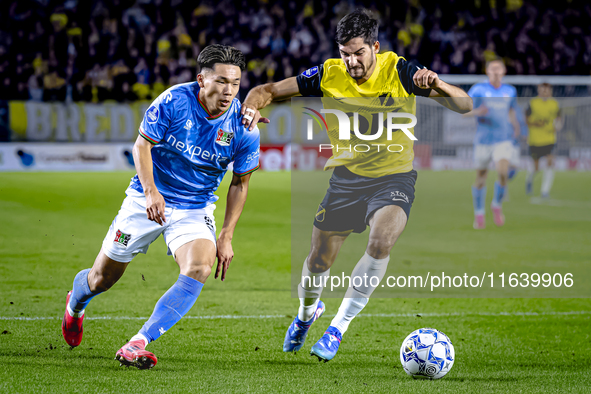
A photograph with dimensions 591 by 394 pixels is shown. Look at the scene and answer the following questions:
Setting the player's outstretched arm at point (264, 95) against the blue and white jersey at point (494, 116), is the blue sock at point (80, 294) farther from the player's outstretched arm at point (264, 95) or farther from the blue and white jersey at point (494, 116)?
the blue and white jersey at point (494, 116)

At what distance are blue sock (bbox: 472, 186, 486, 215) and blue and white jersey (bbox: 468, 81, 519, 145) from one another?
2.42 ft

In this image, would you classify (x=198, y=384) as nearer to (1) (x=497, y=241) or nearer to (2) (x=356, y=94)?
(2) (x=356, y=94)

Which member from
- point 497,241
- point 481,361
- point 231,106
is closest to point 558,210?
point 497,241

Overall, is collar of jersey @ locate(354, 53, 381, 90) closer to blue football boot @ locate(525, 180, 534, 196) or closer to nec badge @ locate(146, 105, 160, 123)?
nec badge @ locate(146, 105, 160, 123)

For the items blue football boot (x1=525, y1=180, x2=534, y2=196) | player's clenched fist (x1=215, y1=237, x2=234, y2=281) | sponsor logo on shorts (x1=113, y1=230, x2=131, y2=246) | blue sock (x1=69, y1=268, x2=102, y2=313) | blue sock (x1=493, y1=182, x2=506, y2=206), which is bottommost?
blue football boot (x1=525, y1=180, x2=534, y2=196)

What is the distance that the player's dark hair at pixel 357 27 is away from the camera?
420cm

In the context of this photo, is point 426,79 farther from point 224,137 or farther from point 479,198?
point 479,198

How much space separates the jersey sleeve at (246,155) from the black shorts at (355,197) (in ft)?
2.10

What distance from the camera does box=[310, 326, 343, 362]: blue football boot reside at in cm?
417

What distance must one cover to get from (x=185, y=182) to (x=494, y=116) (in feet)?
22.3

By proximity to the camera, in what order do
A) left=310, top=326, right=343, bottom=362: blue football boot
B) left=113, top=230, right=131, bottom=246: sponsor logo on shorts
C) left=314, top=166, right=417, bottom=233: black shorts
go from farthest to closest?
left=314, top=166, right=417, bottom=233: black shorts → left=310, top=326, right=343, bottom=362: blue football boot → left=113, top=230, right=131, bottom=246: sponsor logo on shorts

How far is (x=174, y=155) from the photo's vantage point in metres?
4.15

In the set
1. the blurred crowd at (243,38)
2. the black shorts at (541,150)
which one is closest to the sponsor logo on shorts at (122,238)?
the black shorts at (541,150)

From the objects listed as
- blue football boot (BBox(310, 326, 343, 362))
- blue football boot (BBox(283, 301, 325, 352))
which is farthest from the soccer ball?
blue football boot (BBox(283, 301, 325, 352))
